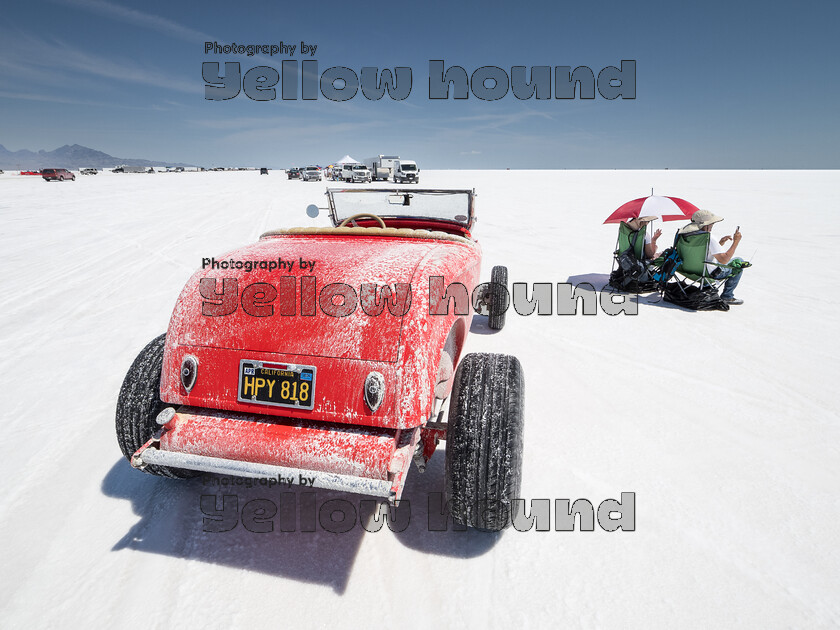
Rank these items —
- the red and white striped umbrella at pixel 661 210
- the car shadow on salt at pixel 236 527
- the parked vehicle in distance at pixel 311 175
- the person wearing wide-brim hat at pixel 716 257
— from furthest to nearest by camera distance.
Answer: the parked vehicle in distance at pixel 311 175, the red and white striped umbrella at pixel 661 210, the person wearing wide-brim hat at pixel 716 257, the car shadow on salt at pixel 236 527

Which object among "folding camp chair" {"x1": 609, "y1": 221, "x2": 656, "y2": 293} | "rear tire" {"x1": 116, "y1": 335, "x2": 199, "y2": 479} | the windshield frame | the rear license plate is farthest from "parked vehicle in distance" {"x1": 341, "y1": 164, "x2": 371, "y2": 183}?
the rear license plate

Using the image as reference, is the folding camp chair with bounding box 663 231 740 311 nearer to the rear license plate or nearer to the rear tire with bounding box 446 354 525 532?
the rear tire with bounding box 446 354 525 532

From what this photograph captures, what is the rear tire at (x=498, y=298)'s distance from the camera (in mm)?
5066

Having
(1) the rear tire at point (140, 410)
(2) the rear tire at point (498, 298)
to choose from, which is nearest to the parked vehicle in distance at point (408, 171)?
(2) the rear tire at point (498, 298)

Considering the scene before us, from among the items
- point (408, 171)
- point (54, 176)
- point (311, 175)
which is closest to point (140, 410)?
point (408, 171)

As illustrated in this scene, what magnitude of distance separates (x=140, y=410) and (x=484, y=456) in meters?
1.92

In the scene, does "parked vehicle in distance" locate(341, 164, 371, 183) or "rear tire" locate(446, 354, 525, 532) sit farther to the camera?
"parked vehicle in distance" locate(341, 164, 371, 183)

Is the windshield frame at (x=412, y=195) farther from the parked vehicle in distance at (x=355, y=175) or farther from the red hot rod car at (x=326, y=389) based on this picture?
the parked vehicle in distance at (x=355, y=175)

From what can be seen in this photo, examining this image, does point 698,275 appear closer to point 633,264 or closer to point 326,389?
point 633,264

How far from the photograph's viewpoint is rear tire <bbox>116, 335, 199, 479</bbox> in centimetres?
246

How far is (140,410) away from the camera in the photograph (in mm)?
2459

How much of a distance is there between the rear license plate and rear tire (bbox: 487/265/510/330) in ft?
10.6

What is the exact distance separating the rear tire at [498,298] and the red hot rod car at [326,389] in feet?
8.47

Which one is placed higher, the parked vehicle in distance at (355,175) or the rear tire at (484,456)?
the parked vehicle in distance at (355,175)
